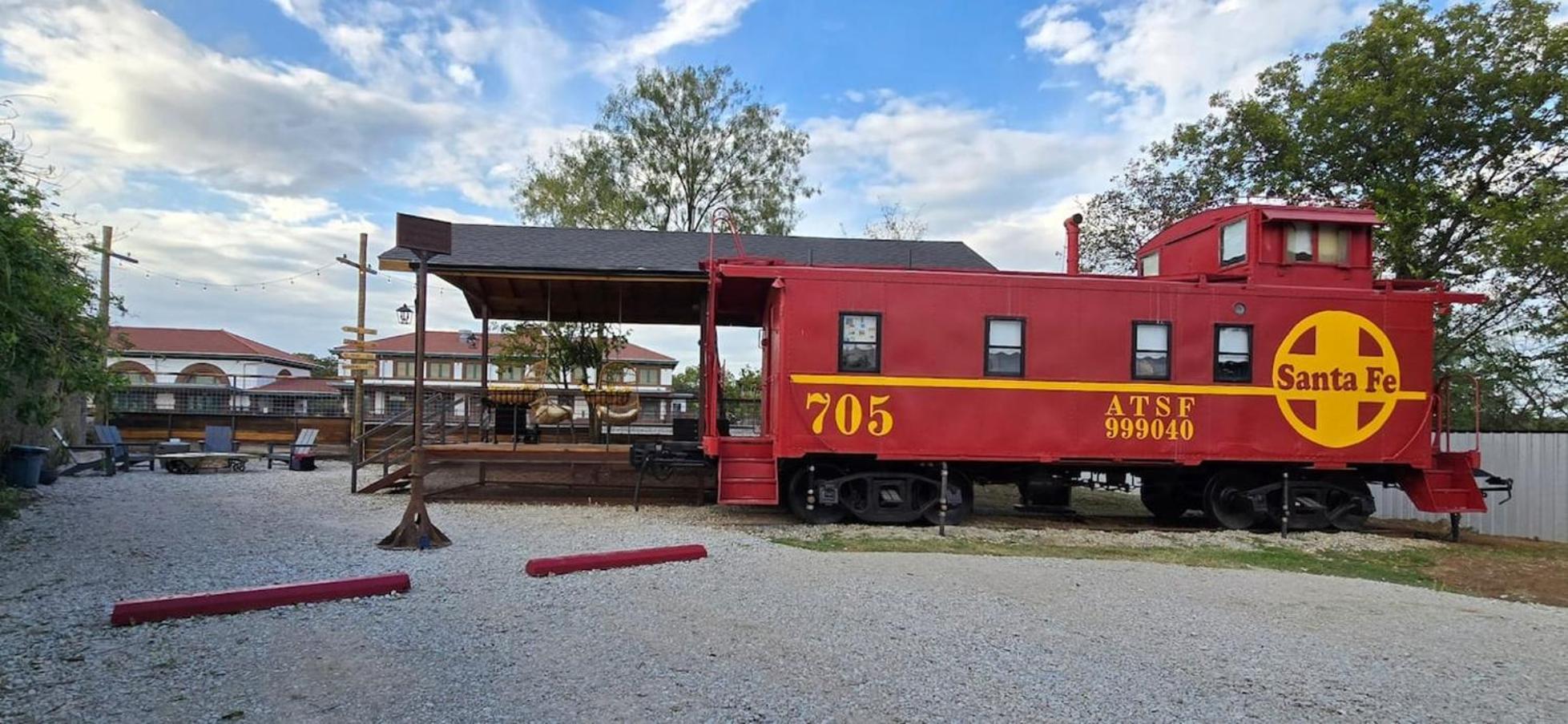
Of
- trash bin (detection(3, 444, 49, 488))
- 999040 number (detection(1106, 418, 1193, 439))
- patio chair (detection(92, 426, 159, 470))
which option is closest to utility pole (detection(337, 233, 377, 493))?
patio chair (detection(92, 426, 159, 470))

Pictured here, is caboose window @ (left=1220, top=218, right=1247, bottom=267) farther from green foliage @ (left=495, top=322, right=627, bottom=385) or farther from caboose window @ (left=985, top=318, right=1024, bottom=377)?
green foliage @ (left=495, top=322, right=627, bottom=385)

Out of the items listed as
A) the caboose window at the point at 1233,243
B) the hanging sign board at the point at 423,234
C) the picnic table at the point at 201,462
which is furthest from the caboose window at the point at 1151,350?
the picnic table at the point at 201,462

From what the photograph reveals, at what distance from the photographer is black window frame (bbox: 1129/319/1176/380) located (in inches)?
423

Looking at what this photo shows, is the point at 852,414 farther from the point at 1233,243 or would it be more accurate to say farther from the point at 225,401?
the point at 225,401

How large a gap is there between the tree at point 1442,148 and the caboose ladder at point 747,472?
11.3 metres

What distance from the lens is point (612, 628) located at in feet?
17.4

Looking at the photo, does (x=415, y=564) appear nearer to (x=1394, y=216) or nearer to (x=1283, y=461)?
(x=1283, y=461)

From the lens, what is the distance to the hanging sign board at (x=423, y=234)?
7.49 metres

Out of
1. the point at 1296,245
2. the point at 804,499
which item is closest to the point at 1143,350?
the point at 1296,245

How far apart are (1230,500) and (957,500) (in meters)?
3.71

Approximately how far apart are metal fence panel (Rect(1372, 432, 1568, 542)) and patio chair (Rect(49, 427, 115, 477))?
21.2m

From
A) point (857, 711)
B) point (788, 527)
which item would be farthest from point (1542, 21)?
point (857, 711)

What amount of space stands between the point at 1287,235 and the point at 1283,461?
9.37 feet

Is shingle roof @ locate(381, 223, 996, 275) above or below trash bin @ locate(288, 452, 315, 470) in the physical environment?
above
